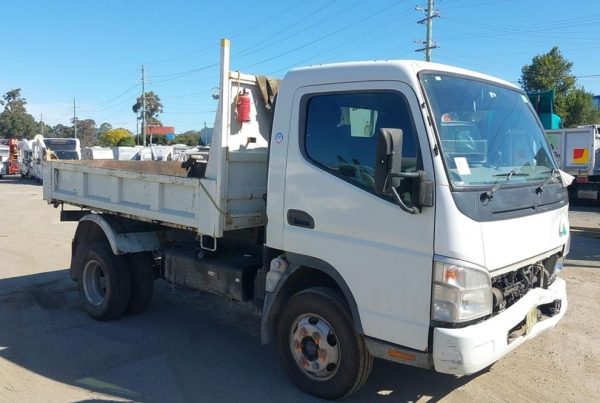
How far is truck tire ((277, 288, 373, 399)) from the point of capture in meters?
4.02

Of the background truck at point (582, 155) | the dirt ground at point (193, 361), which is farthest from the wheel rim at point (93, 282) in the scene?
the background truck at point (582, 155)

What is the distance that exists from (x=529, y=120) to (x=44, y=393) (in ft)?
14.8

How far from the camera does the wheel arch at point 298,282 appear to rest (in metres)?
4.06

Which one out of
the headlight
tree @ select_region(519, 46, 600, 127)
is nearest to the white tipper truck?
the headlight

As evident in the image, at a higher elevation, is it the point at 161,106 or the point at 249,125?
the point at 161,106

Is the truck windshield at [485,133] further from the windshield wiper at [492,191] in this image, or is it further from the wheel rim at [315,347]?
the wheel rim at [315,347]

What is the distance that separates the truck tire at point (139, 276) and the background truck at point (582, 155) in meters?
16.0

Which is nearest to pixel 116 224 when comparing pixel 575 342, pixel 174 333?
pixel 174 333

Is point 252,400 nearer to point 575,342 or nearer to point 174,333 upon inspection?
point 174,333

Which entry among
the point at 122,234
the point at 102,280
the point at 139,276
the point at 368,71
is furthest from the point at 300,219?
the point at 102,280

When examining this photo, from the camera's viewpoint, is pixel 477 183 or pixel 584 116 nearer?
pixel 477 183

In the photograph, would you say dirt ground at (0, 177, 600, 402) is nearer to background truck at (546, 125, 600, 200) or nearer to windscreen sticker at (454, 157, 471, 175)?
windscreen sticker at (454, 157, 471, 175)

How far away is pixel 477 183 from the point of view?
143 inches

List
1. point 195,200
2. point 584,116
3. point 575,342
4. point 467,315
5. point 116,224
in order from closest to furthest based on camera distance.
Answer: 1. point 467,315
2. point 195,200
3. point 575,342
4. point 116,224
5. point 584,116
